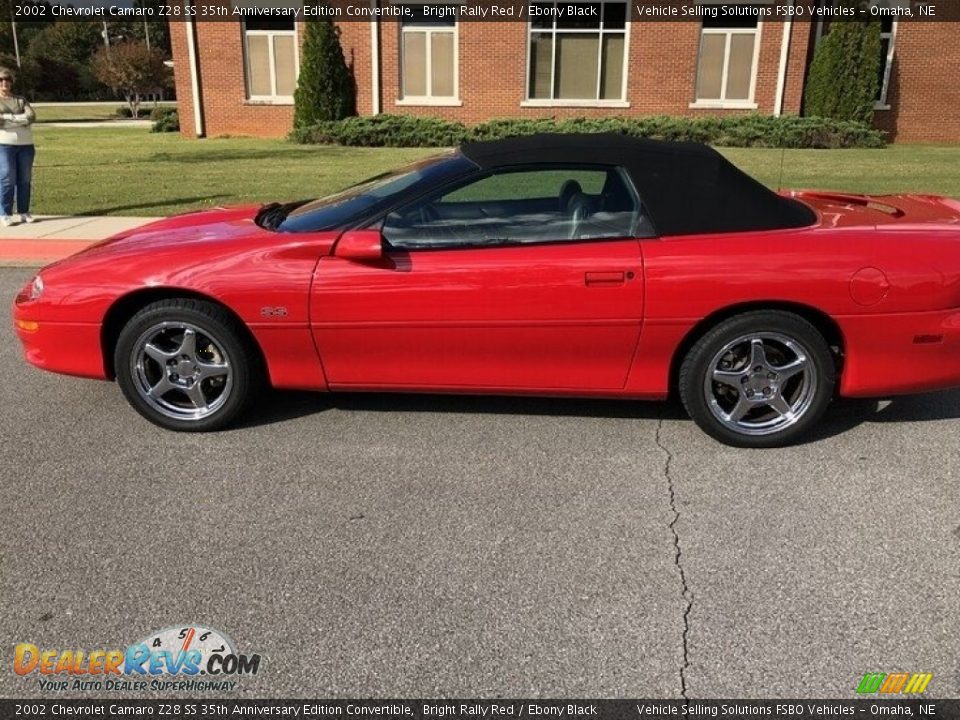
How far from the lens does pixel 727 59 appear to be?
21.8 metres

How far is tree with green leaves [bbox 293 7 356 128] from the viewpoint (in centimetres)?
2153

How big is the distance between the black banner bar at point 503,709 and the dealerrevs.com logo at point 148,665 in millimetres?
78

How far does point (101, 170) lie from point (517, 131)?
9.90 meters

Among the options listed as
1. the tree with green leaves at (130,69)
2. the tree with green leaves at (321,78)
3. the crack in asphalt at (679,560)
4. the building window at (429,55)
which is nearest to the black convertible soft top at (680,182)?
the crack in asphalt at (679,560)

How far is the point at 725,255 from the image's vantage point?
3.64m

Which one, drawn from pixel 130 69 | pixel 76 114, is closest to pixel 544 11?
pixel 130 69

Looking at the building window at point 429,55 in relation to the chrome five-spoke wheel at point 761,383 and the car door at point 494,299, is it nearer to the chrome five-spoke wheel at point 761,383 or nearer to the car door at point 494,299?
the car door at point 494,299

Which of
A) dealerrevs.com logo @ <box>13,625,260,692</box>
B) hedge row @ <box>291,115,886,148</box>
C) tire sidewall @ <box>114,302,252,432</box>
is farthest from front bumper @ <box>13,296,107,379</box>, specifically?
hedge row @ <box>291,115,886,148</box>

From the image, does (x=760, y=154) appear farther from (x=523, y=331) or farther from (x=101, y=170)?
(x=523, y=331)

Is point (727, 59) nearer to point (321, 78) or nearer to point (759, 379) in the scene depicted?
point (321, 78)

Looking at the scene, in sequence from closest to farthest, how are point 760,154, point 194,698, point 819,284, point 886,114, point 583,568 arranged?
point 194,698 → point 583,568 → point 819,284 → point 760,154 → point 886,114

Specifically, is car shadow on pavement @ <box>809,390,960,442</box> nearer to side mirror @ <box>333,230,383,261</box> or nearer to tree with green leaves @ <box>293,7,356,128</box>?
side mirror @ <box>333,230,383,261</box>

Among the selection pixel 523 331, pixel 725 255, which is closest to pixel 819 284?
pixel 725 255

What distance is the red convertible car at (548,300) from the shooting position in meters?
3.65
